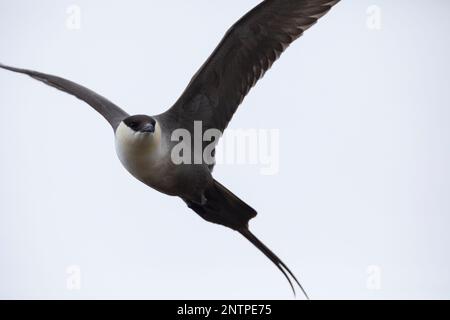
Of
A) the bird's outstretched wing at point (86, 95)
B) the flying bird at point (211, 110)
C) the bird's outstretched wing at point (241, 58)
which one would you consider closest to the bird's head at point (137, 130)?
the flying bird at point (211, 110)

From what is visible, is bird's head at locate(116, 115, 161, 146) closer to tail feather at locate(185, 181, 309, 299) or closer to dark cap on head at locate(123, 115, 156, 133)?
dark cap on head at locate(123, 115, 156, 133)

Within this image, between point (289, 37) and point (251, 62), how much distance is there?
27cm

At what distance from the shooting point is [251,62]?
655 cm

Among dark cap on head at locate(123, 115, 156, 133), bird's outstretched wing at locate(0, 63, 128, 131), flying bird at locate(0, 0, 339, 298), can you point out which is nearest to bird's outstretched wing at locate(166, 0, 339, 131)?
flying bird at locate(0, 0, 339, 298)

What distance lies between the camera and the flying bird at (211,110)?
6289 mm

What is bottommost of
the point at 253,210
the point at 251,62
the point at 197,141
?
the point at 253,210

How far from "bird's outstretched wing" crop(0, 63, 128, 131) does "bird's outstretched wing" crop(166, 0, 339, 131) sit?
0.32 metres

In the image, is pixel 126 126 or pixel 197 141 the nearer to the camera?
pixel 126 126

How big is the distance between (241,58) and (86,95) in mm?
997

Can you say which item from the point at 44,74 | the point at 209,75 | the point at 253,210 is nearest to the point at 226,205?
the point at 253,210

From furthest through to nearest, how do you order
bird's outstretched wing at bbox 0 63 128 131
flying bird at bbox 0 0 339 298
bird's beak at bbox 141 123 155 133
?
bird's outstretched wing at bbox 0 63 128 131 → flying bird at bbox 0 0 339 298 → bird's beak at bbox 141 123 155 133

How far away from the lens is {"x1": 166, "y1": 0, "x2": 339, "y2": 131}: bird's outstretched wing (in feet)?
20.9

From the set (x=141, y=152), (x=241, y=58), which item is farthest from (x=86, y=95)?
(x=241, y=58)

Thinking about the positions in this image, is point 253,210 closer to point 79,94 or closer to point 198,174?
point 198,174
